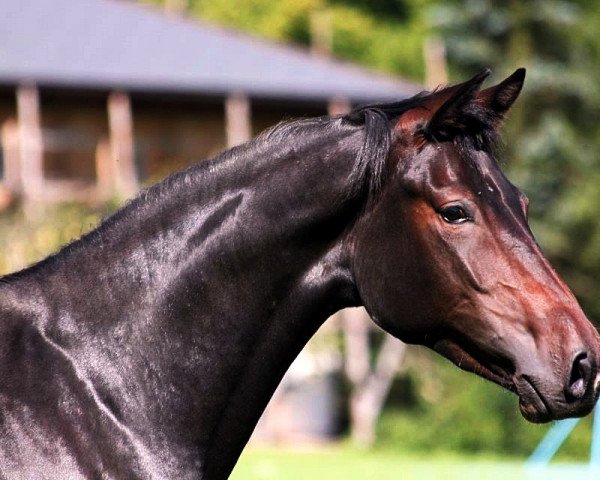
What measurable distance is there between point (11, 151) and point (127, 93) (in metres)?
2.99

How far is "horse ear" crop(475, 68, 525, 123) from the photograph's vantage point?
355 centimetres

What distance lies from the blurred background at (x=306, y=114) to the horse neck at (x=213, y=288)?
1749 centimetres

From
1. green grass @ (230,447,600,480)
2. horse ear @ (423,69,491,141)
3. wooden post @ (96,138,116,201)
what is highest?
horse ear @ (423,69,491,141)

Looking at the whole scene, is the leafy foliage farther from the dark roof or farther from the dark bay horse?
the dark bay horse

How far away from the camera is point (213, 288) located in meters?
3.54

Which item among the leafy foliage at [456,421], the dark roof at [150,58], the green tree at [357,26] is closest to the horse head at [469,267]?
the leafy foliage at [456,421]

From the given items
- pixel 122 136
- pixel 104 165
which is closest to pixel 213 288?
pixel 122 136

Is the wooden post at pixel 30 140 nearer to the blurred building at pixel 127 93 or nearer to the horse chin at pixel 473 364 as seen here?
the blurred building at pixel 127 93

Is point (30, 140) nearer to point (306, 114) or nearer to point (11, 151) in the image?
point (11, 151)

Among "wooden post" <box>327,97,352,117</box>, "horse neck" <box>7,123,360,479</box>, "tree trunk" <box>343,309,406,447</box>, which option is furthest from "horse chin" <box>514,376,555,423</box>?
"wooden post" <box>327,97,352,117</box>

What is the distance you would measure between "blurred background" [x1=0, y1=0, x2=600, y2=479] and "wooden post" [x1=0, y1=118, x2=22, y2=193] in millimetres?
38

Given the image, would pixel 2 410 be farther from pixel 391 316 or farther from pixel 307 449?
pixel 307 449

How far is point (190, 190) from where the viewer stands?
143 inches

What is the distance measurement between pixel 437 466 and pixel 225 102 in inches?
549
